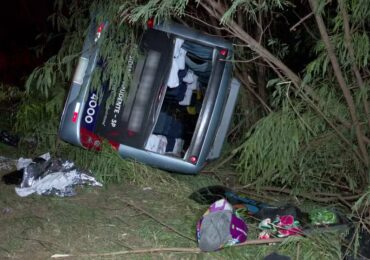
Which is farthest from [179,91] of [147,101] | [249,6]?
[249,6]

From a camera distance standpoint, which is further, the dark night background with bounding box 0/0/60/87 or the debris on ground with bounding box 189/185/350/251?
the dark night background with bounding box 0/0/60/87

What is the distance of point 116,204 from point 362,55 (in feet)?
8.93

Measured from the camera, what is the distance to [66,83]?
6.25 m

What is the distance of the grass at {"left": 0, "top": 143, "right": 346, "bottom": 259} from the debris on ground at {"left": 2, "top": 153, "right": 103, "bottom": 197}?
10 centimetres

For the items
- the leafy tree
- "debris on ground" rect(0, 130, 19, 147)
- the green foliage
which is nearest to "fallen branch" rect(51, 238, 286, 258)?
the leafy tree

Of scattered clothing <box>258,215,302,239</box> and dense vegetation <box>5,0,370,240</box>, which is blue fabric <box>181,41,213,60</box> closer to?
dense vegetation <box>5,0,370,240</box>

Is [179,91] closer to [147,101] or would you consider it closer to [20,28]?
[147,101]

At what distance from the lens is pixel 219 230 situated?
3729 mm

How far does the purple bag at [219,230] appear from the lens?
3.71 m

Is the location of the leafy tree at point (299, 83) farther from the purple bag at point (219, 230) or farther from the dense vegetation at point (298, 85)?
the purple bag at point (219, 230)

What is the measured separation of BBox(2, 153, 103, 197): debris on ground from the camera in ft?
16.5

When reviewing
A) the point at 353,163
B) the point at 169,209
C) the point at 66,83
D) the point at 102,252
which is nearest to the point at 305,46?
the point at 353,163

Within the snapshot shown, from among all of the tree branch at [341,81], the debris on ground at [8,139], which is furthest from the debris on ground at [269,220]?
the debris on ground at [8,139]

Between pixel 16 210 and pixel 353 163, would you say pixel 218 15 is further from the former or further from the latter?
pixel 16 210
